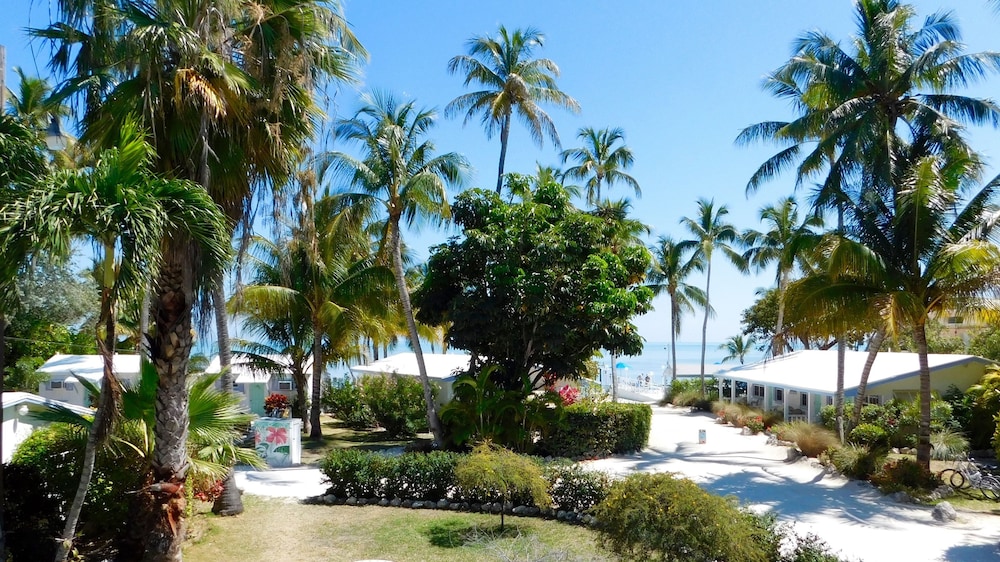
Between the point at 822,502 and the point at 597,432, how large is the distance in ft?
22.4

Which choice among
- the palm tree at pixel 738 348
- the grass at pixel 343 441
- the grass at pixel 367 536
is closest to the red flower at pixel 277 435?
the grass at pixel 343 441

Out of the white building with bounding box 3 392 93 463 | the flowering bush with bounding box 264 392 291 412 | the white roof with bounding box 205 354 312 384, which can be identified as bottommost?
the flowering bush with bounding box 264 392 291 412

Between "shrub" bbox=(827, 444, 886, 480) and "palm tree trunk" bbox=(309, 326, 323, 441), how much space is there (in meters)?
15.5

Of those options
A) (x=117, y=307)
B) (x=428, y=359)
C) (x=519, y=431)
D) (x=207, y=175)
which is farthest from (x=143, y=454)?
(x=428, y=359)

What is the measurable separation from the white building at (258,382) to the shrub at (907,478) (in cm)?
1808

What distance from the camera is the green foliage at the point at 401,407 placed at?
23328mm

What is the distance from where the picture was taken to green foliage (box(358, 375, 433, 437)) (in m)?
23.3

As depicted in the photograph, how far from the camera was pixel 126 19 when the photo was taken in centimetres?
788

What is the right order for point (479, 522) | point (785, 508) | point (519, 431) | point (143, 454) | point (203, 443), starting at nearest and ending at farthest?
1. point (143, 454)
2. point (203, 443)
3. point (479, 522)
4. point (785, 508)
5. point (519, 431)

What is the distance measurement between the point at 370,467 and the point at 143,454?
517 cm

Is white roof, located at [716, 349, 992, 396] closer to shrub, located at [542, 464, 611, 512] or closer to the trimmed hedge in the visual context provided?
the trimmed hedge

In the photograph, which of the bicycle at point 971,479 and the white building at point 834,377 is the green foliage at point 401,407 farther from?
the bicycle at point 971,479

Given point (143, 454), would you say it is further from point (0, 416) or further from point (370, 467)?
point (370, 467)

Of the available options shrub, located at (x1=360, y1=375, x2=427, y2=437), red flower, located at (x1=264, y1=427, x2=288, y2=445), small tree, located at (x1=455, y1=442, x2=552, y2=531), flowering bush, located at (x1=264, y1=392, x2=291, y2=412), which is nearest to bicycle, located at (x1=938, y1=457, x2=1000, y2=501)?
small tree, located at (x1=455, y1=442, x2=552, y2=531)
